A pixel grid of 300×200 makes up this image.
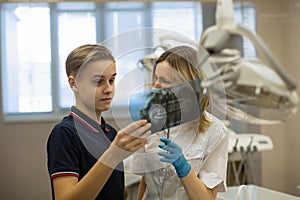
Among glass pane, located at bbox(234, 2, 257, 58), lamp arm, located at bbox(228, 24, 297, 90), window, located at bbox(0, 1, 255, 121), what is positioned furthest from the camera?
glass pane, located at bbox(234, 2, 257, 58)

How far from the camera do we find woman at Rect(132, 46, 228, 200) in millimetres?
953

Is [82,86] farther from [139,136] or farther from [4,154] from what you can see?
[4,154]

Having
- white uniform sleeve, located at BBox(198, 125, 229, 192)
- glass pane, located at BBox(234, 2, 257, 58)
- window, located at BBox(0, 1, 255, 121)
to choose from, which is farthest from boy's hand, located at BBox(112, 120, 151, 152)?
glass pane, located at BBox(234, 2, 257, 58)

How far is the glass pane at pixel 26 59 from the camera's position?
8.70ft

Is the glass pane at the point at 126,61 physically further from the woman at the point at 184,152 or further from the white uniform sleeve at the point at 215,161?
the white uniform sleeve at the point at 215,161

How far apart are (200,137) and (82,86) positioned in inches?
10.6

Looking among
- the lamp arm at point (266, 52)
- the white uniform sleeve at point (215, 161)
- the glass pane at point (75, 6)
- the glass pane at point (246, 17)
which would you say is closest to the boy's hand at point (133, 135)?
the white uniform sleeve at point (215, 161)

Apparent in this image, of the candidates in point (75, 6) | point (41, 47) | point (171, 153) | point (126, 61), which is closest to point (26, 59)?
point (41, 47)

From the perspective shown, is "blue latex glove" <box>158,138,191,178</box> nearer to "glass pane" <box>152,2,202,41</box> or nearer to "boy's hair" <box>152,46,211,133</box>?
"boy's hair" <box>152,46,211,133</box>

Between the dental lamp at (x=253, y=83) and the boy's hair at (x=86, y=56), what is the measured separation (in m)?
1.25

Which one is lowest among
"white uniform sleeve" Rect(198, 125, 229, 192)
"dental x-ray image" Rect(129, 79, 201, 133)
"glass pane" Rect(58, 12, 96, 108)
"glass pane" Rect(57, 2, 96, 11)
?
"white uniform sleeve" Rect(198, 125, 229, 192)

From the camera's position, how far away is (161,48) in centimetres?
108

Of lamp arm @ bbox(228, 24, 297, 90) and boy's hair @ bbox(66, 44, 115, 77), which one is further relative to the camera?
lamp arm @ bbox(228, 24, 297, 90)

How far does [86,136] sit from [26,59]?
1826 millimetres
